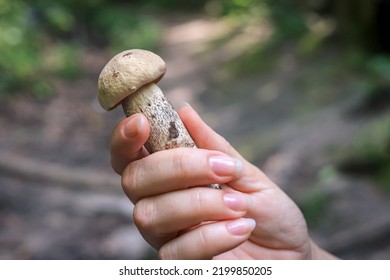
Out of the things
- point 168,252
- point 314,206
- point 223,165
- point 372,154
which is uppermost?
point 372,154

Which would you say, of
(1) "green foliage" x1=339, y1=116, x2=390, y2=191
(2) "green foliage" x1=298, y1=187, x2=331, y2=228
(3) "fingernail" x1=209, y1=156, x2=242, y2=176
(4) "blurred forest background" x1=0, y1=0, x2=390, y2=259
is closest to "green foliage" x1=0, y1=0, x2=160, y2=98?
(4) "blurred forest background" x1=0, y1=0, x2=390, y2=259

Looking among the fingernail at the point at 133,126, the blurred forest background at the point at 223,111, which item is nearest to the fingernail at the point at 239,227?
the fingernail at the point at 133,126

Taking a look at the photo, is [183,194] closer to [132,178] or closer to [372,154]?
[132,178]

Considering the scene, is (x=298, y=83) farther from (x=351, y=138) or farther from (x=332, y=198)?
(x=332, y=198)

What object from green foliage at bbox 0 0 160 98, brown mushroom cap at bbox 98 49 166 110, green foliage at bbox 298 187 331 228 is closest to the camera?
brown mushroom cap at bbox 98 49 166 110

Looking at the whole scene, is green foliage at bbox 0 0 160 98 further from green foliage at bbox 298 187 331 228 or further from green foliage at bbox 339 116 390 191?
green foliage at bbox 339 116 390 191

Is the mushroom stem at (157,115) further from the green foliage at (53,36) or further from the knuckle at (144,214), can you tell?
the green foliage at (53,36)

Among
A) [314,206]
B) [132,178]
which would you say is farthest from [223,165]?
[314,206]
